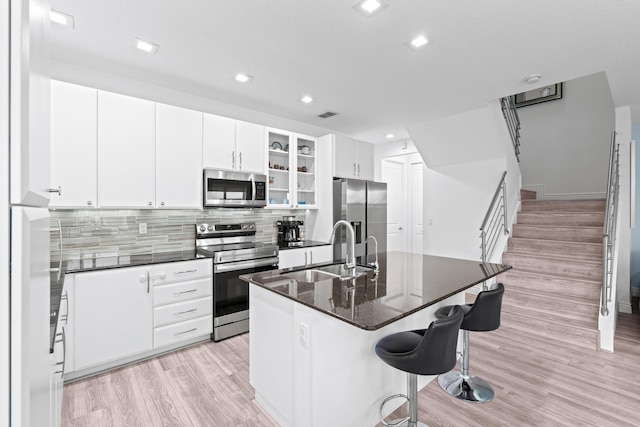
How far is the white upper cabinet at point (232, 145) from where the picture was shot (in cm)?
351

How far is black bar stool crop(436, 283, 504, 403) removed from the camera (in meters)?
2.10

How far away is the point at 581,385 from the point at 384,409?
169 centimetres

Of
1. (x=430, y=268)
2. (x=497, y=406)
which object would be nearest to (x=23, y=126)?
(x=430, y=268)

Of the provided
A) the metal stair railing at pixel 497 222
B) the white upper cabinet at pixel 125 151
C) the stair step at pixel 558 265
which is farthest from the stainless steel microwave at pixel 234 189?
the stair step at pixel 558 265

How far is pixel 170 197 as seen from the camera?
127 inches

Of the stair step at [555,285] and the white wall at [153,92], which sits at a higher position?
the white wall at [153,92]

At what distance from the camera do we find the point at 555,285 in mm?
3684

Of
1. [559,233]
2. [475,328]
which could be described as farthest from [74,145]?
[559,233]

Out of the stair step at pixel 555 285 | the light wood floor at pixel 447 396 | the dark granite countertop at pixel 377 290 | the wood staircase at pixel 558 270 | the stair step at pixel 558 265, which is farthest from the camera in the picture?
the stair step at pixel 558 265

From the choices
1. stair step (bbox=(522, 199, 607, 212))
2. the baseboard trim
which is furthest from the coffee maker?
the baseboard trim

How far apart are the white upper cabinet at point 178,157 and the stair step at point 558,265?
13.8 ft

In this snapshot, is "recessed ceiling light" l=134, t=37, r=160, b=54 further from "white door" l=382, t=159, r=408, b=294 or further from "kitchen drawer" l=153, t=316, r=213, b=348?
"white door" l=382, t=159, r=408, b=294

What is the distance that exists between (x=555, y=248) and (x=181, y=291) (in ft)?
15.5

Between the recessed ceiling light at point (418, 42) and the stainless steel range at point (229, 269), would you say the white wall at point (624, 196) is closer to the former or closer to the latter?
the recessed ceiling light at point (418, 42)
